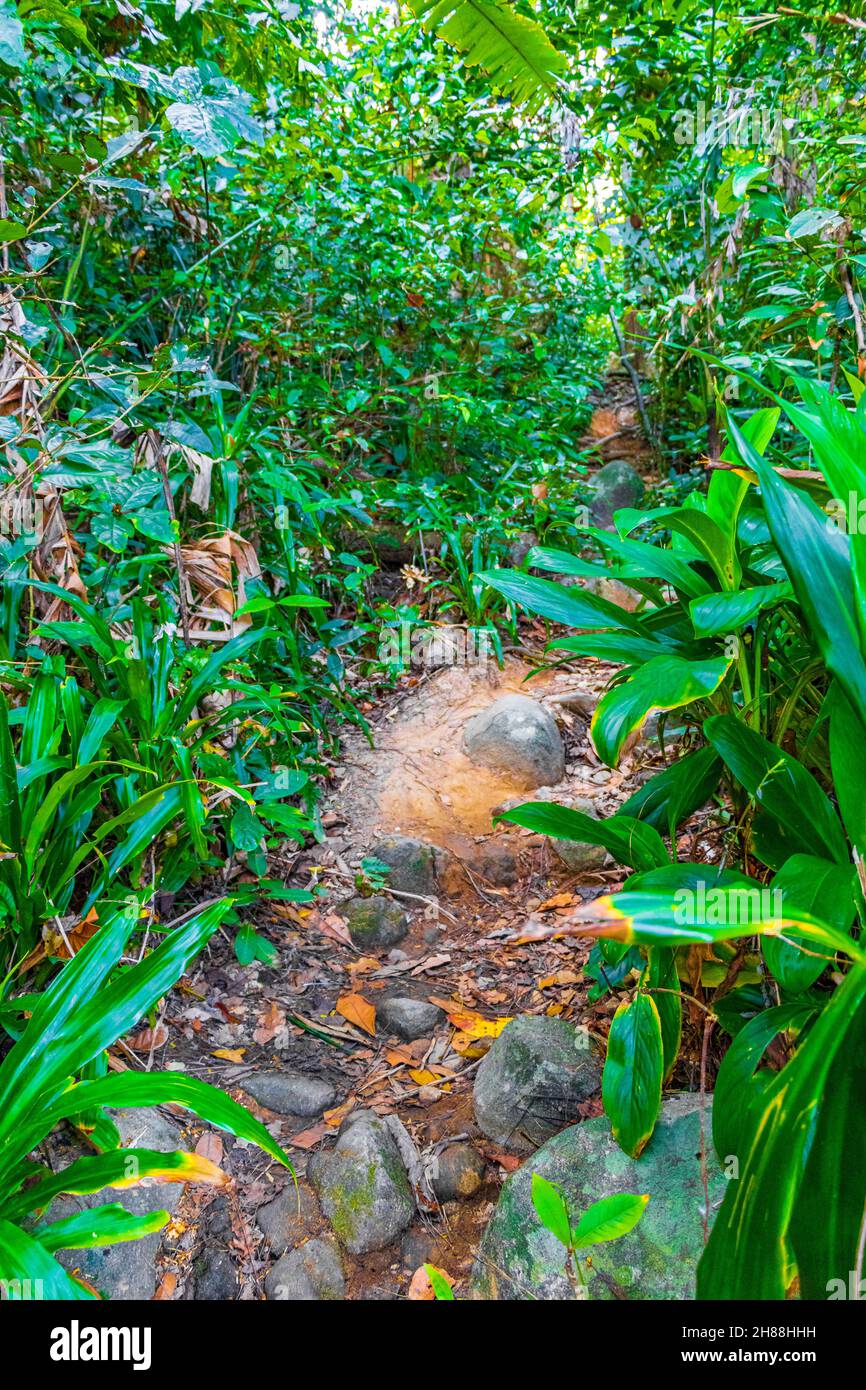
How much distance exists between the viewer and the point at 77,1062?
1139 millimetres

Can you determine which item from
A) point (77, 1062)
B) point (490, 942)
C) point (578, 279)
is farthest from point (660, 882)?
point (578, 279)

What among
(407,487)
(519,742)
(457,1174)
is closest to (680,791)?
(457,1174)

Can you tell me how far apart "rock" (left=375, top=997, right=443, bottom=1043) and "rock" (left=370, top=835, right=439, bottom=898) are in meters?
0.50

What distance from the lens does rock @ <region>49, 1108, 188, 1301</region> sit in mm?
1343

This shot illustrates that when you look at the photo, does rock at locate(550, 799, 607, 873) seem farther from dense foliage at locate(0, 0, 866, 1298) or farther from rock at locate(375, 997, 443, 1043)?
rock at locate(375, 997, 443, 1043)

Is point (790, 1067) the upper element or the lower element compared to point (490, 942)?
upper

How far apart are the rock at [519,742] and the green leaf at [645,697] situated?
1811 millimetres

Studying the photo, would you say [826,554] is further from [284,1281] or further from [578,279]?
[578,279]

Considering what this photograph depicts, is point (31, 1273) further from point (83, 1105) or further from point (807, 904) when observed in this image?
point (807, 904)

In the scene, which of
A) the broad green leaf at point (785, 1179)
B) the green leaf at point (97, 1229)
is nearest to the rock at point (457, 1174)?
the green leaf at point (97, 1229)

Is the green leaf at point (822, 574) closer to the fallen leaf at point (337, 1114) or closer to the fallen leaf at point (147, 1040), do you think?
the fallen leaf at point (337, 1114)

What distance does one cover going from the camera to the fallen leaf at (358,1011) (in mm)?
1997

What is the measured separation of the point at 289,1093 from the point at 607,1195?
0.76 metres

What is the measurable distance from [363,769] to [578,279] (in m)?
3.89
